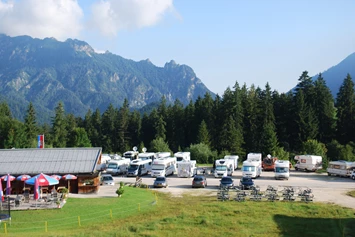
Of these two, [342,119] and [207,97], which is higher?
[207,97]

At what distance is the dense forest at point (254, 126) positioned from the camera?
227 ft

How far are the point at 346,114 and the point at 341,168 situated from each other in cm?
3139

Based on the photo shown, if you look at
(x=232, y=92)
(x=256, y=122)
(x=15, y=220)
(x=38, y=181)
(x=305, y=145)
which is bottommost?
(x=15, y=220)

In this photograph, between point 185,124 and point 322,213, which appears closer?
point 322,213

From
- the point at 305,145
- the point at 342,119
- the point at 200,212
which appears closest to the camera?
the point at 200,212

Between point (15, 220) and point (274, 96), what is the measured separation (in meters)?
69.0

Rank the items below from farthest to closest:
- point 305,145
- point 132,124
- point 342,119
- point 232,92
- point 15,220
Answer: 1. point 132,124
2. point 232,92
3. point 342,119
4. point 305,145
5. point 15,220

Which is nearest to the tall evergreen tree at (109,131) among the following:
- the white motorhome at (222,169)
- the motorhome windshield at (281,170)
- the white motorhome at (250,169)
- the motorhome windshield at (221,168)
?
the white motorhome at (222,169)

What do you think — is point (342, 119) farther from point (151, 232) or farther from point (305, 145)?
point (151, 232)

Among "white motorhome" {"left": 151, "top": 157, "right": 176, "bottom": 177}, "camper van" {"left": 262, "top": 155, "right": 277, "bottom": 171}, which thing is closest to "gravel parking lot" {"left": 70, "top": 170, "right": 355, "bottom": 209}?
"white motorhome" {"left": 151, "top": 157, "right": 176, "bottom": 177}

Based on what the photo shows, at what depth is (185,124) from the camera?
3642 inches

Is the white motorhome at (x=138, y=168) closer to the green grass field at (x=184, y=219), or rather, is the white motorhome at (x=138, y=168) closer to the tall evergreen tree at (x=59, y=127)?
the green grass field at (x=184, y=219)

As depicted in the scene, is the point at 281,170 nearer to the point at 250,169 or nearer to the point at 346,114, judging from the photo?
the point at 250,169

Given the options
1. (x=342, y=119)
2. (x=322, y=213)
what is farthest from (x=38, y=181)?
(x=342, y=119)
